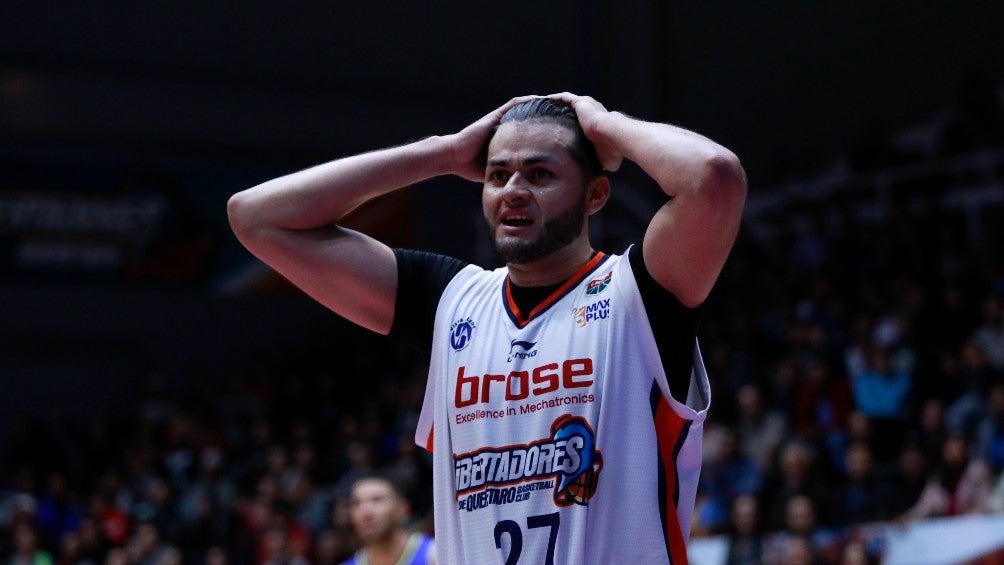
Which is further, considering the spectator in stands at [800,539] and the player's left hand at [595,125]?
the spectator in stands at [800,539]

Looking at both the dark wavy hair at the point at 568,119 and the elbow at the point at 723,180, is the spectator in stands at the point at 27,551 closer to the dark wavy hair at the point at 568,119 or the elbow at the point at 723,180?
the dark wavy hair at the point at 568,119

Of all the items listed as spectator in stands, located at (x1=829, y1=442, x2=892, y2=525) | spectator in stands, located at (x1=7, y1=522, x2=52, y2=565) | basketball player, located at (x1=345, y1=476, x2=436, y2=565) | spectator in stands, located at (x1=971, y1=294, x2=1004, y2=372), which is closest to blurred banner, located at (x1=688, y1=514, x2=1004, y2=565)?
spectator in stands, located at (x1=829, y1=442, x2=892, y2=525)

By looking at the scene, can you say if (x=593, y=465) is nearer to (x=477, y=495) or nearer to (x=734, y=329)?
(x=477, y=495)

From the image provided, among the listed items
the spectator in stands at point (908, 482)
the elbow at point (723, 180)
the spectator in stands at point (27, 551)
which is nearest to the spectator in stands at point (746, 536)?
the spectator in stands at point (908, 482)

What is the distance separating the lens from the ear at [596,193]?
10.7 ft

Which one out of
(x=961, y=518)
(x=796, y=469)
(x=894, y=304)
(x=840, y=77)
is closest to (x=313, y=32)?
(x=840, y=77)

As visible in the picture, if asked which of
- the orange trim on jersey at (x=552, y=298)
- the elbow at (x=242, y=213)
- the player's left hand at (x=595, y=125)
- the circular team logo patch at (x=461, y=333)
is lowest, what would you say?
the circular team logo patch at (x=461, y=333)

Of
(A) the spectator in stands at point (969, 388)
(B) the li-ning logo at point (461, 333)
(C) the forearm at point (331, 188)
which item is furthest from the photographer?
(A) the spectator in stands at point (969, 388)

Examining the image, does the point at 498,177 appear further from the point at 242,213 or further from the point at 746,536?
the point at 746,536

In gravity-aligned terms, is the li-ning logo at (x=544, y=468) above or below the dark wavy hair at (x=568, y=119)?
below

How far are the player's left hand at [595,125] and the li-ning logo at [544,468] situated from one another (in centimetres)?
65

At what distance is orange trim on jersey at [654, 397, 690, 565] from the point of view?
2.98 metres

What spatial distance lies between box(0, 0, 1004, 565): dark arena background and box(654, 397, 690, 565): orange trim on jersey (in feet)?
39.6

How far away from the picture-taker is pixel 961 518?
29.7ft
